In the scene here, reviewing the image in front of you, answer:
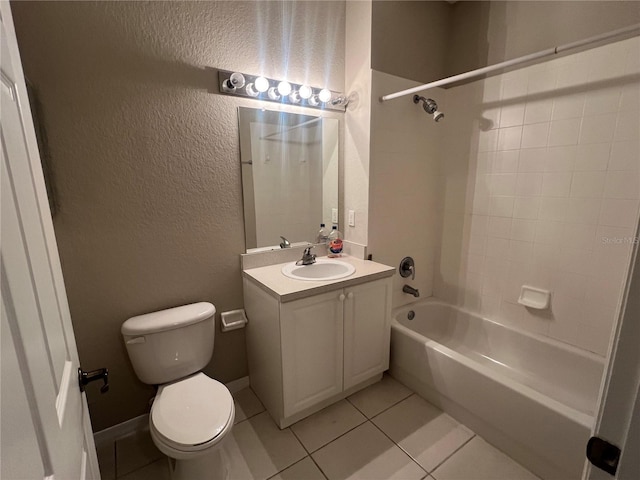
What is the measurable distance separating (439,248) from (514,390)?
1.24 m

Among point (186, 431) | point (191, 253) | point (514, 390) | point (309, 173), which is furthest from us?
point (309, 173)

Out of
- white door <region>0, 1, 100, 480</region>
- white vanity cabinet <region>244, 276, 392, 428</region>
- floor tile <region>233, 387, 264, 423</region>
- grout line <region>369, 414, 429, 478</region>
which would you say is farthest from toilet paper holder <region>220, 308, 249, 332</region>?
white door <region>0, 1, 100, 480</region>

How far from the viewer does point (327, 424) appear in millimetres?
1773

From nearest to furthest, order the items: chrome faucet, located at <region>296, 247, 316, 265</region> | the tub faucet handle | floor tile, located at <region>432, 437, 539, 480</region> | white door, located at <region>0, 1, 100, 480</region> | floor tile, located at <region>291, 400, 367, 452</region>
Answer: white door, located at <region>0, 1, 100, 480</region> → floor tile, located at <region>432, 437, 539, 480</region> → floor tile, located at <region>291, 400, 367, 452</region> → chrome faucet, located at <region>296, 247, 316, 265</region> → the tub faucet handle

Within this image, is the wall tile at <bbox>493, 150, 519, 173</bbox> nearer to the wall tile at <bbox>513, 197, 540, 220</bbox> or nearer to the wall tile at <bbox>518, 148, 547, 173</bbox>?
the wall tile at <bbox>518, 148, 547, 173</bbox>

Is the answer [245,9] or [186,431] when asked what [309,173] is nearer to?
[245,9]

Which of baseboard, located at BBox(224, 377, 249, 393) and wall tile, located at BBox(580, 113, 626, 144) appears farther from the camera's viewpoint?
baseboard, located at BBox(224, 377, 249, 393)

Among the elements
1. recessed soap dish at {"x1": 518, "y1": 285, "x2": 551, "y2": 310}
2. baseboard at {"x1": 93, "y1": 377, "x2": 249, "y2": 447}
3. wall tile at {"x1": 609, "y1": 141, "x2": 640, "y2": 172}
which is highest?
wall tile at {"x1": 609, "y1": 141, "x2": 640, "y2": 172}

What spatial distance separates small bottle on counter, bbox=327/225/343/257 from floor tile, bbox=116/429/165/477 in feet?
5.01

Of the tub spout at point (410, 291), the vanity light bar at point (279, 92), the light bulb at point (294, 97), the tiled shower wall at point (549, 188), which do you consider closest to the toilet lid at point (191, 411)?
the tub spout at point (410, 291)

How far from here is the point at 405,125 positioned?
7.03ft

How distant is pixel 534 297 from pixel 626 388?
1721mm

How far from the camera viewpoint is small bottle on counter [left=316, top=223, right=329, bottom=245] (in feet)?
7.34

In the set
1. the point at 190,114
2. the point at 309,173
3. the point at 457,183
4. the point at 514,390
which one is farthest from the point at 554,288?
the point at 190,114
